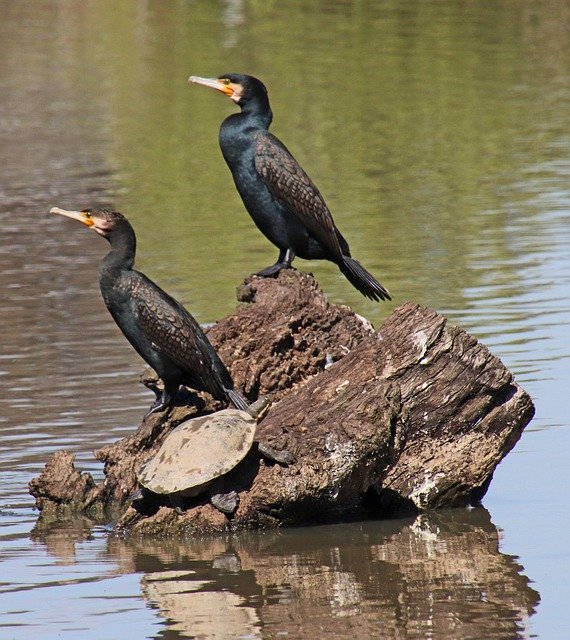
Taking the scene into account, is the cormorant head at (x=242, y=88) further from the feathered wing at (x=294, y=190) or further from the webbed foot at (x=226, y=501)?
the webbed foot at (x=226, y=501)

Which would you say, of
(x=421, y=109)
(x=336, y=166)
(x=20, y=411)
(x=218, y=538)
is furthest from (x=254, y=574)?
(x=421, y=109)

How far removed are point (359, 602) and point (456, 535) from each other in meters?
1.22

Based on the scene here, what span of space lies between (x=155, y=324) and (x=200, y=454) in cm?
78

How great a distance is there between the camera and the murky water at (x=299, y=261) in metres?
6.98

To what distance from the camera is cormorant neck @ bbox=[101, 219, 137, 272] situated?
821cm

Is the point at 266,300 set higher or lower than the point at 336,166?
lower

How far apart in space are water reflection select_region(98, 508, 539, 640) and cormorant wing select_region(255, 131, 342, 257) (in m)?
1.92

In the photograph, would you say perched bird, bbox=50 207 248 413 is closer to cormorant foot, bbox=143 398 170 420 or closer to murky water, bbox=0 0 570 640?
cormorant foot, bbox=143 398 170 420

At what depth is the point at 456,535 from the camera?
7930 millimetres

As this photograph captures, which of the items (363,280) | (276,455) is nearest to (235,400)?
(276,455)

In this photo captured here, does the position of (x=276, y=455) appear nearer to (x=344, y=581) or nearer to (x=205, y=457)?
(x=205, y=457)

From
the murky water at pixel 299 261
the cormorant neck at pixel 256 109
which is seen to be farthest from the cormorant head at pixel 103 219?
the murky water at pixel 299 261

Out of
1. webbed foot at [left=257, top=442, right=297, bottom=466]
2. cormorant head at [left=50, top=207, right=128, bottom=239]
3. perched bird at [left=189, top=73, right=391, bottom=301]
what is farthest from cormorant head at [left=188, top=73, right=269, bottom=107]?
webbed foot at [left=257, top=442, right=297, bottom=466]

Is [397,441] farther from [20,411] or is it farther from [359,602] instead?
[20,411]
